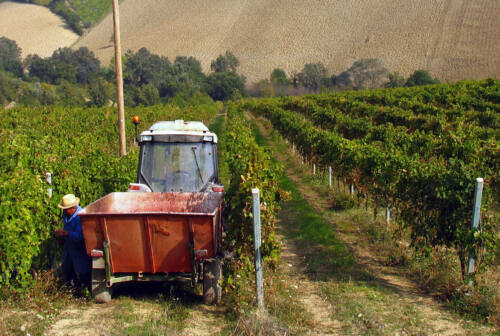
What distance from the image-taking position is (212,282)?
6.18 meters

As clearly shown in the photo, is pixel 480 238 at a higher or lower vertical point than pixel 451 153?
lower

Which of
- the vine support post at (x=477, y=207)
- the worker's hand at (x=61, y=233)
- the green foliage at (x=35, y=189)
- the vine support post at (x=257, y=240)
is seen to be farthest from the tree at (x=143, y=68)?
the vine support post at (x=477, y=207)

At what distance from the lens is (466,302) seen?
6.09 meters

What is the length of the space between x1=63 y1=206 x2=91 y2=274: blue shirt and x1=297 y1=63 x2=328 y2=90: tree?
76.9m

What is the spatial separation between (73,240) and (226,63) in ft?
287

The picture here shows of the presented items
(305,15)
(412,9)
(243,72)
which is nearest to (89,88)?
(243,72)

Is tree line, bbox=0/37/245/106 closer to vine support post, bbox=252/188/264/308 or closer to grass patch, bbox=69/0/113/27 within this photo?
grass patch, bbox=69/0/113/27

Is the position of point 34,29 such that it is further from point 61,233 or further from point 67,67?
point 61,233

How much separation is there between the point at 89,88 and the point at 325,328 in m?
64.3

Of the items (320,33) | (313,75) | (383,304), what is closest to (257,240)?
(383,304)

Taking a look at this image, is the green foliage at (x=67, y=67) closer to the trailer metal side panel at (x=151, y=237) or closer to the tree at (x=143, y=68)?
the tree at (x=143, y=68)

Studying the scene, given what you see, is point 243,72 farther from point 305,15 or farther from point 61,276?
point 61,276

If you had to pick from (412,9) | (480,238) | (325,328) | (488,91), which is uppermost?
(412,9)

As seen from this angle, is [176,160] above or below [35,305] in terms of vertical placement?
above
